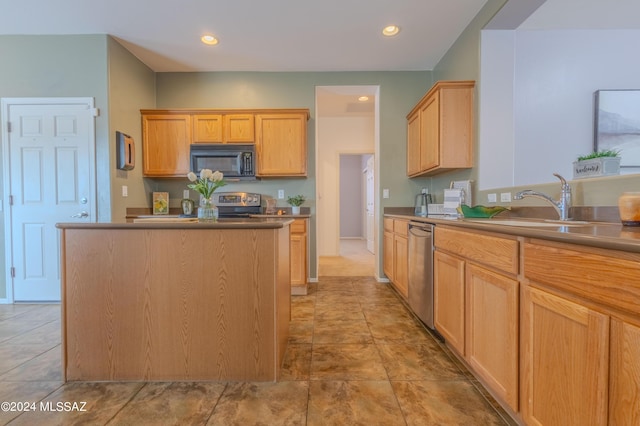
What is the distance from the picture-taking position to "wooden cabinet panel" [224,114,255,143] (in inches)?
142

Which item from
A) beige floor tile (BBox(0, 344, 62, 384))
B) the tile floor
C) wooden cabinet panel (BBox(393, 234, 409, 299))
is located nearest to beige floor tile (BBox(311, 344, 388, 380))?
the tile floor

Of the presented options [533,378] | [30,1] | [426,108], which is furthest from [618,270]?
[30,1]

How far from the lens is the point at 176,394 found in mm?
1535

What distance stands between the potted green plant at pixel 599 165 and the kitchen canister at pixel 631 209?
1.35 ft

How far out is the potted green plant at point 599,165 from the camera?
1.52 m

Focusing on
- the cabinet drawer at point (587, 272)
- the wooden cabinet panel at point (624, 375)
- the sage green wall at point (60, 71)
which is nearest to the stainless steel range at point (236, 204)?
the sage green wall at point (60, 71)

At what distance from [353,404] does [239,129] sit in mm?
3218

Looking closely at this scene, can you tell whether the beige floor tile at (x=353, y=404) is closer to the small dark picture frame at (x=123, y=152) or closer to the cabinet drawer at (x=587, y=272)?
the cabinet drawer at (x=587, y=272)

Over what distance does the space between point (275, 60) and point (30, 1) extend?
2270 millimetres

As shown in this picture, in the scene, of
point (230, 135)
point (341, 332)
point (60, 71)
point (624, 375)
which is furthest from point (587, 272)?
point (60, 71)

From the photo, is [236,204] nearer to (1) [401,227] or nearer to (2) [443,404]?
(1) [401,227]

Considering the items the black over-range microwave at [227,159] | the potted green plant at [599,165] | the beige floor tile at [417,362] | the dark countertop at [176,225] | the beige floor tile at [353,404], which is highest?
the black over-range microwave at [227,159]

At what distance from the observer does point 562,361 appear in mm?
977

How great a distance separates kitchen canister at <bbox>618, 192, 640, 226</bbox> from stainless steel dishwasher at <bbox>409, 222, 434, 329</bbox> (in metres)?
1.03
